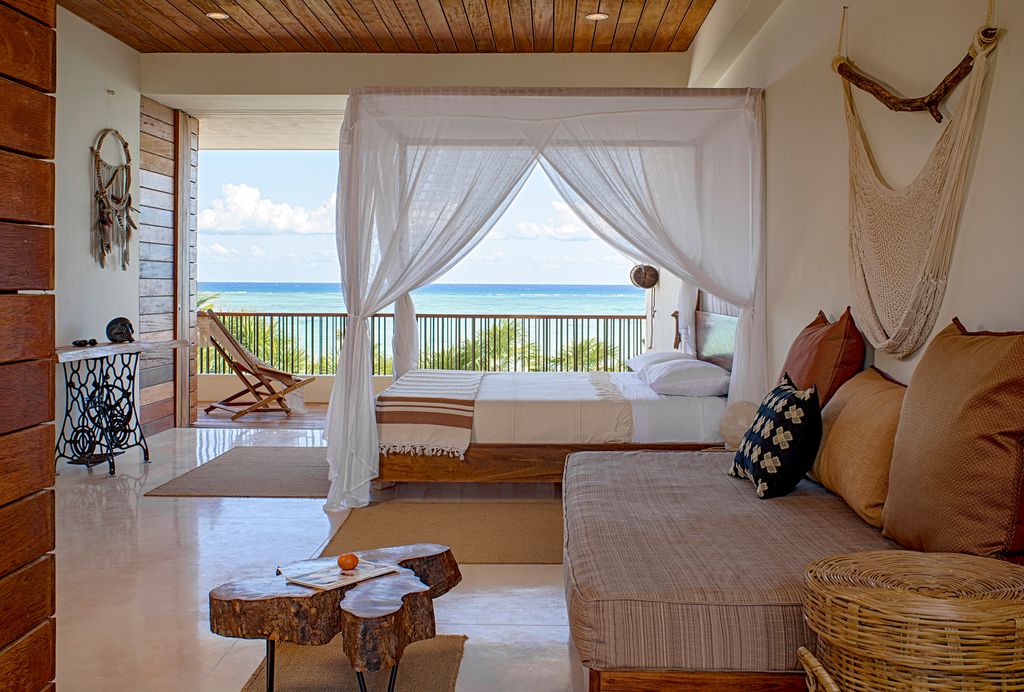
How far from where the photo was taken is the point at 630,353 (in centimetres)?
948

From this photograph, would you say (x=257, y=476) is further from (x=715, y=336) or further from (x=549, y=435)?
(x=715, y=336)

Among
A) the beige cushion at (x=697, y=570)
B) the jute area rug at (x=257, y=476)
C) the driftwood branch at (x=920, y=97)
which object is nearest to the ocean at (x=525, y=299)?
the jute area rug at (x=257, y=476)

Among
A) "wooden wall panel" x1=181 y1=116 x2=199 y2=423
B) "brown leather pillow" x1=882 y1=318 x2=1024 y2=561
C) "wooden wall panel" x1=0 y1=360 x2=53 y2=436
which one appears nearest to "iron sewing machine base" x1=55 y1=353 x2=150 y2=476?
"wooden wall panel" x1=181 y1=116 x2=199 y2=423

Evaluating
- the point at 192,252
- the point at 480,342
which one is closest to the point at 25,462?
the point at 192,252

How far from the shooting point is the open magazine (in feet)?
7.33

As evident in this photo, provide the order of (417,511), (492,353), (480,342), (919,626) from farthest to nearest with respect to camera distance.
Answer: (492,353), (480,342), (417,511), (919,626)

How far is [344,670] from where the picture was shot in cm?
261

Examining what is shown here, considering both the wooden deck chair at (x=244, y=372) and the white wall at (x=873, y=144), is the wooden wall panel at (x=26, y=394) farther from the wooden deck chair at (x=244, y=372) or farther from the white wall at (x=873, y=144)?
the wooden deck chair at (x=244, y=372)

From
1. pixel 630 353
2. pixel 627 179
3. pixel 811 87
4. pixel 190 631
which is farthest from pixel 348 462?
pixel 630 353

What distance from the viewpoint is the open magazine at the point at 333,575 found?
7.33 ft

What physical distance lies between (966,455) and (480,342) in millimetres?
7710

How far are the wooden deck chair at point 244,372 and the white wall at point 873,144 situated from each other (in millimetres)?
4642

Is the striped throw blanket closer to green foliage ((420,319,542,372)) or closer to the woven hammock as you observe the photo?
the woven hammock

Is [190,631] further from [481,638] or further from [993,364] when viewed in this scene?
[993,364]
